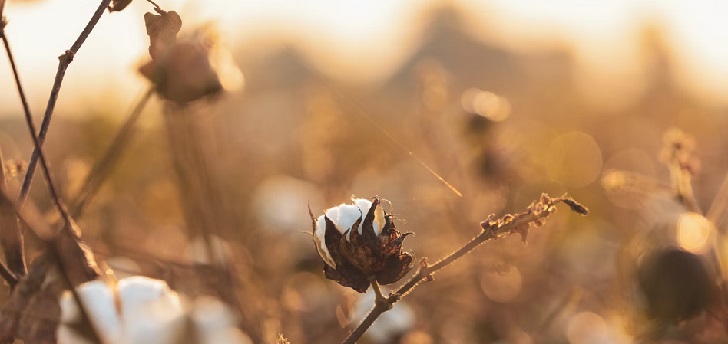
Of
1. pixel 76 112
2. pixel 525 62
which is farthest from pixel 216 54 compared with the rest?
pixel 525 62

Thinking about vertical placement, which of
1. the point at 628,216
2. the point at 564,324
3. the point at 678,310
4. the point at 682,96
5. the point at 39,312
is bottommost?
the point at 682,96

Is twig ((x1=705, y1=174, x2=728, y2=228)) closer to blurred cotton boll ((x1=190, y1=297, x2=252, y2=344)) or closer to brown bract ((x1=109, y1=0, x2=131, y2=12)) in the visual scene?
blurred cotton boll ((x1=190, y1=297, x2=252, y2=344))

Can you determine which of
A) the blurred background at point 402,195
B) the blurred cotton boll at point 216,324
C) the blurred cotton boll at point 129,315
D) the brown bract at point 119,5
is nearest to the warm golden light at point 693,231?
the blurred background at point 402,195

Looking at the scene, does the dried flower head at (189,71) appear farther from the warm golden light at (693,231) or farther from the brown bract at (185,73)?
the warm golden light at (693,231)

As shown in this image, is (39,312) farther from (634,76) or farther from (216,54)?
(634,76)

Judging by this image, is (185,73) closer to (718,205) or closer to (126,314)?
(126,314)

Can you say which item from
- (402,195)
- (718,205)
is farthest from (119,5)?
(402,195)
